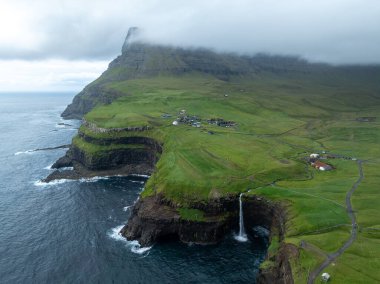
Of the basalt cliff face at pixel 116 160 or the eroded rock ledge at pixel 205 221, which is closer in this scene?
the eroded rock ledge at pixel 205 221

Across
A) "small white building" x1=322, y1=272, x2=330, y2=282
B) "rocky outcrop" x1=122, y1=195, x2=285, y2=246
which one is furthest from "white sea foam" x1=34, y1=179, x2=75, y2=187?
"small white building" x1=322, y1=272, x2=330, y2=282

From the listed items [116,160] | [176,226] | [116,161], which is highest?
[116,160]

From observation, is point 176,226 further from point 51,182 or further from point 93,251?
point 51,182

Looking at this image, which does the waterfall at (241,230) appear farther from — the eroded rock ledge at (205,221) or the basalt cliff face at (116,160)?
the basalt cliff face at (116,160)

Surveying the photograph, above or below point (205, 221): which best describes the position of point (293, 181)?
above

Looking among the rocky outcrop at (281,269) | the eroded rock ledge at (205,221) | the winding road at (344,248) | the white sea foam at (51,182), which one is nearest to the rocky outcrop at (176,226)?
the eroded rock ledge at (205,221)

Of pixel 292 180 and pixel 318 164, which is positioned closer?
pixel 292 180

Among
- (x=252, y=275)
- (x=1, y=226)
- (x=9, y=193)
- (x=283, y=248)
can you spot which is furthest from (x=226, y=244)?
(x=9, y=193)

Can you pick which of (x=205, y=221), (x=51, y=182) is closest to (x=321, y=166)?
(x=205, y=221)

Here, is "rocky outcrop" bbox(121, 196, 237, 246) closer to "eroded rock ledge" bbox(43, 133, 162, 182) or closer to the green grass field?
the green grass field
